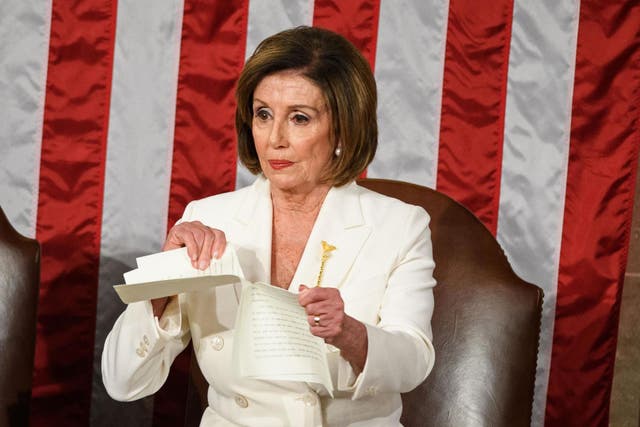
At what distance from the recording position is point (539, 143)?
291 cm

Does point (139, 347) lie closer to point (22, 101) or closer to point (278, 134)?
point (278, 134)

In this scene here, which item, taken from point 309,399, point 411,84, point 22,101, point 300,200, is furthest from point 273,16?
point 309,399

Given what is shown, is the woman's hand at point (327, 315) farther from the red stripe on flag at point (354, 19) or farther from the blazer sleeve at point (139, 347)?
the red stripe on flag at point (354, 19)

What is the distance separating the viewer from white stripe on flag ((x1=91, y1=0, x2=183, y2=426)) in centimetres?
293

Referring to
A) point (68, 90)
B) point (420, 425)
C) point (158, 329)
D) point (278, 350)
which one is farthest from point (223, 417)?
point (68, 90)

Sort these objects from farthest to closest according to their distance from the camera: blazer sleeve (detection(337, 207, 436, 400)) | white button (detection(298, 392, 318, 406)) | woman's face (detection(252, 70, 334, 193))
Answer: woman's face (detection(252, 70, 334, 193)), white button (detection(298, 392, 318, 406)), blazer sleeve (detection(337, 207, 436, 400))

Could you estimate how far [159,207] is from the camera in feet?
9.74

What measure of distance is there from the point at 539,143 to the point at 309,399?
135 cm

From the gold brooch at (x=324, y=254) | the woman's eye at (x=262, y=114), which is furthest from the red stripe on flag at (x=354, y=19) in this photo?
the gold brooch at (x=324, y=254)

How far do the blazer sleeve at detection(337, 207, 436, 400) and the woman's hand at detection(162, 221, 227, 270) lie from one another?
0.34 metres

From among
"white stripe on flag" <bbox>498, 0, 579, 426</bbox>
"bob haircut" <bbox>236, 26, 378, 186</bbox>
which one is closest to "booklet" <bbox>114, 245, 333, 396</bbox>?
"bob haircut" <bbox>236, 26, 378, 186</bbox>

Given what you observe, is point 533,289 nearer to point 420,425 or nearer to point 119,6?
point 420,425

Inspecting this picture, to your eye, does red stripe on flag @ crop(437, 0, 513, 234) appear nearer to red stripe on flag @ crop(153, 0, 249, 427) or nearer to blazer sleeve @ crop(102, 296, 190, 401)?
red stripe on flag @ crop(153, 0, 249, 427)

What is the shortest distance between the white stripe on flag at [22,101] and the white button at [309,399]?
1404 millimetres
